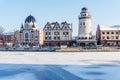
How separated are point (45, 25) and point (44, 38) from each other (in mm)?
4197

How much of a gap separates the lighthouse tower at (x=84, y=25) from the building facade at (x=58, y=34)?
351cm

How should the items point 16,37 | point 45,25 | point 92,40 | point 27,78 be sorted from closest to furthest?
point 27,78, point 92,40, point 45,25, point 16,37

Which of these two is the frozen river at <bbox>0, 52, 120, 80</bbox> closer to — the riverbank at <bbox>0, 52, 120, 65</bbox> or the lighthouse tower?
the riverbank at <bbox>0, 52, 120, 65</bbox>

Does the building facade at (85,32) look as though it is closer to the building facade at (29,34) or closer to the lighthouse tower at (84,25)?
the lighthouse tower at (84,25)

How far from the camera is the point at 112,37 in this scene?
6556cm

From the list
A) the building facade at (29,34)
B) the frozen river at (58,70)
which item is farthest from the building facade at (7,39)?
the frozen river at (58,70)

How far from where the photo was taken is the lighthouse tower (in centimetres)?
6438

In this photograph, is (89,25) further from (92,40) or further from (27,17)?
(27,17)

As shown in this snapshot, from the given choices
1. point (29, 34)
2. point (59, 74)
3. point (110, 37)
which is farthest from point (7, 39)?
point (59, 74)

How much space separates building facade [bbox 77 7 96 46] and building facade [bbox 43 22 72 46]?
337 cm

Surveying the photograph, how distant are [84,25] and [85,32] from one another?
1.97 m

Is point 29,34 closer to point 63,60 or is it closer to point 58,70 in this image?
point 63,60

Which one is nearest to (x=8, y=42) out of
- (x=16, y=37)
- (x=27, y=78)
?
(x=16, y=37)

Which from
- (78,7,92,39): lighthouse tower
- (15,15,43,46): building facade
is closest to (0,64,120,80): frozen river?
(78,7,92,39): lighthouse tower
